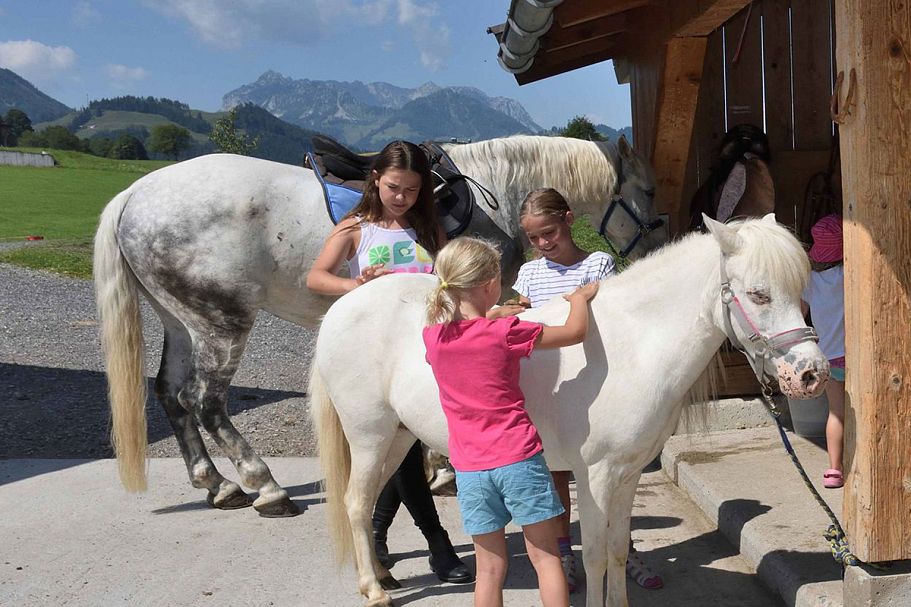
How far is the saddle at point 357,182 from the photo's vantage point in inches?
174

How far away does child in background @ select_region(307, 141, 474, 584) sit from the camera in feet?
11.3

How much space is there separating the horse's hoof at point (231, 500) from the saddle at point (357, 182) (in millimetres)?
1619

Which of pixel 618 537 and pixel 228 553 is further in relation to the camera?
pixel 228 553

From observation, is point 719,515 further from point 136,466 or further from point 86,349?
point 86,349

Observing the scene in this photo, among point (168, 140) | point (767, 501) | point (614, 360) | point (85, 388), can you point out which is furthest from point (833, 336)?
point (168, 140)

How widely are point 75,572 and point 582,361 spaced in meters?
2.54

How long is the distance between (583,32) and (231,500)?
12.0 feet

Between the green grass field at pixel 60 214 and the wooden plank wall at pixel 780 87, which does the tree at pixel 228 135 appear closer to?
the green grass field at pixel 60 214

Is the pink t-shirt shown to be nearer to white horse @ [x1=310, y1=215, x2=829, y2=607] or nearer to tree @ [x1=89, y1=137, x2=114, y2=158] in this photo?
white horse @ [x1=310, y1=215, x2=829, y2=607]

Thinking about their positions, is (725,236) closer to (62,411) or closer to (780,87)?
(780,87)

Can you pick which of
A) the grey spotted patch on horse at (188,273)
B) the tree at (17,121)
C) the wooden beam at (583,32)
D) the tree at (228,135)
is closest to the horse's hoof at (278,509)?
the grey spotted patch on horse at (188,273)

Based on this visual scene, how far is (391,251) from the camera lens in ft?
11.6

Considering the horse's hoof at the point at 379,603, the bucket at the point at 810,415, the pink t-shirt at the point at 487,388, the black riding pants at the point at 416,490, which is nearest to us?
the pink t-shirt at the point at 487,388

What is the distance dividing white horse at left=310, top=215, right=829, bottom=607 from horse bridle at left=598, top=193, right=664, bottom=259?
2236mm
